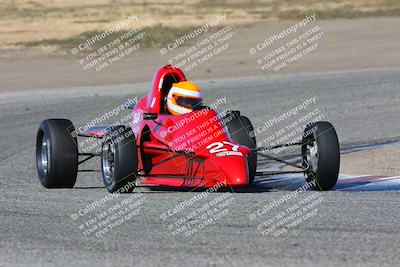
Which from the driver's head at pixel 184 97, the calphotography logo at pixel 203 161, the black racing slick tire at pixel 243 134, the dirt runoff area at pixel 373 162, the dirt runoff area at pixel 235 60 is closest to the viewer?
the calphotography logo at pixel 203 161

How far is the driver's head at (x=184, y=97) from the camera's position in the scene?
14141 mm

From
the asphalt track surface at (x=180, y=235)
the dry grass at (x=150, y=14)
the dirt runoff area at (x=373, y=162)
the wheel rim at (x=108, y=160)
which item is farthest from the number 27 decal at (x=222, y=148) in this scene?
the dry grass at (x=150, y=14)

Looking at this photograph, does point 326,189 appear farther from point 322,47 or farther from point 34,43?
point 34,43

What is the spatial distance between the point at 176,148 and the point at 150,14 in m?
41.9

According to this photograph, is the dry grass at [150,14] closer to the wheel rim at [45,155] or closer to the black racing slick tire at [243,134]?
the wheel rim at [45,155]

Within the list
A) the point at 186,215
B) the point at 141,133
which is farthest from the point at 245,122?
the point at 186,215

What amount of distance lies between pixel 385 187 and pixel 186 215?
4149 mm

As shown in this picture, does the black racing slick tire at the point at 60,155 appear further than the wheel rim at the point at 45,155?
No

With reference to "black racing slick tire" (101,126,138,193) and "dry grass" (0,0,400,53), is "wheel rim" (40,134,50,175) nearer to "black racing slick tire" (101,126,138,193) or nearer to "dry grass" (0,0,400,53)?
"black racing slick tire" (101,126,138,193)

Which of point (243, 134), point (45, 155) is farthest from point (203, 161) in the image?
point (45, 155)

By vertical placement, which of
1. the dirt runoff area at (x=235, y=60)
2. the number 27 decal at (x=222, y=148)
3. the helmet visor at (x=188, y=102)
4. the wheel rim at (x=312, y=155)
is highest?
the helmet visor at (x=188, y=102)

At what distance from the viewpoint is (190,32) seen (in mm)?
43875

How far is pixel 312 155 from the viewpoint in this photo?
13.2 meters

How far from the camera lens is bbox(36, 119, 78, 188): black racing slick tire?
13.9m
